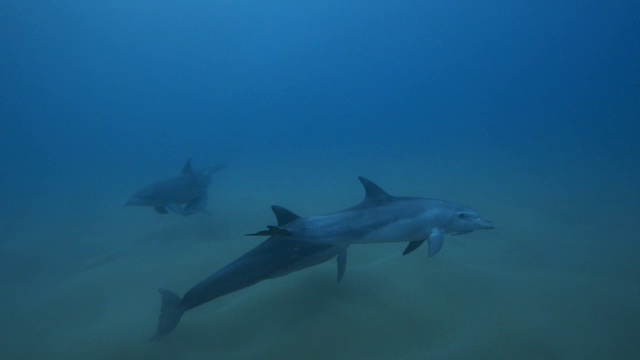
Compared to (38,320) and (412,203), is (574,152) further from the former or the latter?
(38,320)

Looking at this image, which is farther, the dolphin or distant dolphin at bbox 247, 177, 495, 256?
distant dolphin at bbox 247, 177, 495, 256

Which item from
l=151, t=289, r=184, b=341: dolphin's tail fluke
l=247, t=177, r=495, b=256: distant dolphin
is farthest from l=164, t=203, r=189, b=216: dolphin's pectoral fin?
l=247, t=177, r=495, b=256: distant dolphin

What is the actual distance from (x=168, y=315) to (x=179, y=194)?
5.31m

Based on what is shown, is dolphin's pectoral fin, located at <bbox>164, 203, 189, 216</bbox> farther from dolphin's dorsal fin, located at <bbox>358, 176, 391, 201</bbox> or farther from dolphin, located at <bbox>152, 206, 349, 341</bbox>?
dolphin's dorsal fin, located at <bbox>358, 176, 391, 201</bbox>

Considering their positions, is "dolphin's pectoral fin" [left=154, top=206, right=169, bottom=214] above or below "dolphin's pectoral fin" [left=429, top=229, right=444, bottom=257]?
above

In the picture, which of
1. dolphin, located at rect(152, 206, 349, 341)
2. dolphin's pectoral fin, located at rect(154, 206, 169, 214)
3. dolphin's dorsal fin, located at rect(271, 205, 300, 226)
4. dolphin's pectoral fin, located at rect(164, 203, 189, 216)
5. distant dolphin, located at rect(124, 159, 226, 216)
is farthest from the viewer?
dolphin's pectoral fin, located at rect(154, 206, 169, 214)

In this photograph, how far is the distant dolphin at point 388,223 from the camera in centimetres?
370

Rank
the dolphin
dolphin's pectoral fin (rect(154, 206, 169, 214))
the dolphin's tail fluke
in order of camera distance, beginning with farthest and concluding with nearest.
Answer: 1. dolphin's pectoral fin (rect(154, 206, 169, 214))
2. the dolphin's tail fluke
3. the dolphin

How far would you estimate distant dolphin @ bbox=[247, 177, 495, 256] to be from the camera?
12.1ft

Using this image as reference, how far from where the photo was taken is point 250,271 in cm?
354

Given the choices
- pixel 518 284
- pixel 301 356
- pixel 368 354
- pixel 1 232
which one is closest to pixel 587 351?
pixel 518 284

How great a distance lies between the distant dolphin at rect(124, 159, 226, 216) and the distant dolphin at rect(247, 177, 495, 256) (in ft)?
17.5

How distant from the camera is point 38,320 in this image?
16.1 ft

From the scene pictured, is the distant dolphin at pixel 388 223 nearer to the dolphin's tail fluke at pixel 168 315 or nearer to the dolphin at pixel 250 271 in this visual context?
the dolphin at pixel 250 271
